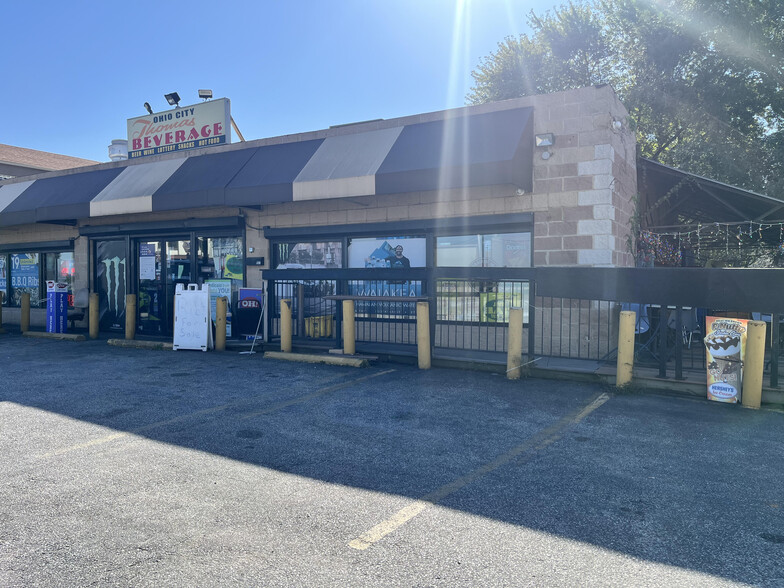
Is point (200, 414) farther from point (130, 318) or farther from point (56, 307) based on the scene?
point (56, 307)

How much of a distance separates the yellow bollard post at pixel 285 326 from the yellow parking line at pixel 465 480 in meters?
5.55

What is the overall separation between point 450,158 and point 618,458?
5786mm

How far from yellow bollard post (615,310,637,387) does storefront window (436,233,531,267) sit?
2574 millimetres

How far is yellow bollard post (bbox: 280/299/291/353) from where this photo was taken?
1007cm

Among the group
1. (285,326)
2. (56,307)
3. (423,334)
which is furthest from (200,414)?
(56,307)

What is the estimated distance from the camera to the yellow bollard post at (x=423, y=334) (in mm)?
8547

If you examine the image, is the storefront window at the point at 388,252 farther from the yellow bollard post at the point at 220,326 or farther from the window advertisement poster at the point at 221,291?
the window advertisement poster at the point at 221,291

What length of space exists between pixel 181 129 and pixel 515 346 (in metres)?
10.5

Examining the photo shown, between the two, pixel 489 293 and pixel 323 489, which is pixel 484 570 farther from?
pixel 489 293

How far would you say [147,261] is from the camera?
45.9ft

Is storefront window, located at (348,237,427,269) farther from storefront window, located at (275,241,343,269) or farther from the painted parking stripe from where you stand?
the painted parking stripe

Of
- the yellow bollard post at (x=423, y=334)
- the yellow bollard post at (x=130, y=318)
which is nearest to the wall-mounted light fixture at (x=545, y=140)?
the yellow bollard post at (x=423, y=334)

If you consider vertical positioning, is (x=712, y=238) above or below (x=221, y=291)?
above

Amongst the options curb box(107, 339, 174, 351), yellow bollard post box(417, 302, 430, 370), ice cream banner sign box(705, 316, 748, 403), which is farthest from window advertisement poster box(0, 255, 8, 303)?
ice cream banner sign box(705, 316, 748, 403)
